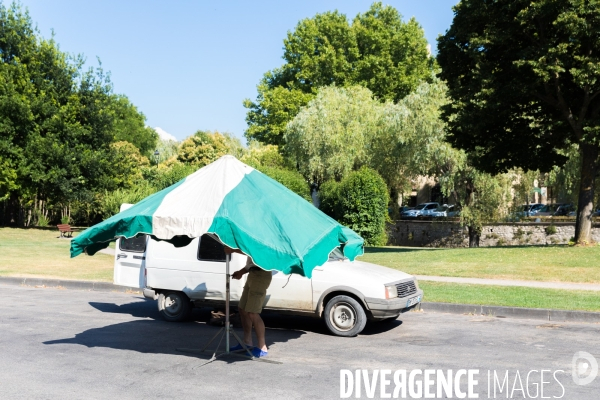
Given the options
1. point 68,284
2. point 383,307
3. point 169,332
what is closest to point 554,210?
point 68,284

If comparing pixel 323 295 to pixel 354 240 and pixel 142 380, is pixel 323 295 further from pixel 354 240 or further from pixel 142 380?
pixel 142 380

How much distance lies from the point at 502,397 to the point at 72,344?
5.98 meters

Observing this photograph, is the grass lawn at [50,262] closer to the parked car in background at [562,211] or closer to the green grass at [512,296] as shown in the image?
the green grass at [512,296]

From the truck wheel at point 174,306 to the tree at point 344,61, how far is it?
45.5 m

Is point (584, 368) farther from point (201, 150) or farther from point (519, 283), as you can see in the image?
point (201, 150)

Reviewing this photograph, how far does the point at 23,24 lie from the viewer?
41531mm

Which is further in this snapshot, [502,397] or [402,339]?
[402,339]

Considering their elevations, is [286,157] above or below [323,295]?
above

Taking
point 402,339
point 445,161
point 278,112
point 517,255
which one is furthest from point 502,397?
point 278,112

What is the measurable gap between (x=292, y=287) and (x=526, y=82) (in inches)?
662

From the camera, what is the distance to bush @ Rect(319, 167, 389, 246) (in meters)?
32.3

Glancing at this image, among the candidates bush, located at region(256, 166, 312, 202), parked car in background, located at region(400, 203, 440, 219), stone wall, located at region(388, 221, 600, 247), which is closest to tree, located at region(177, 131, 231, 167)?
parked car in background, located at region(400, 203, 440, 219)

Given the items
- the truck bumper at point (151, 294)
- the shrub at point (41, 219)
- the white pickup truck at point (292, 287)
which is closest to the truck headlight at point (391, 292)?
the white pickup truck at point (292, 287)

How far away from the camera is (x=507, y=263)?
68.9 feet
